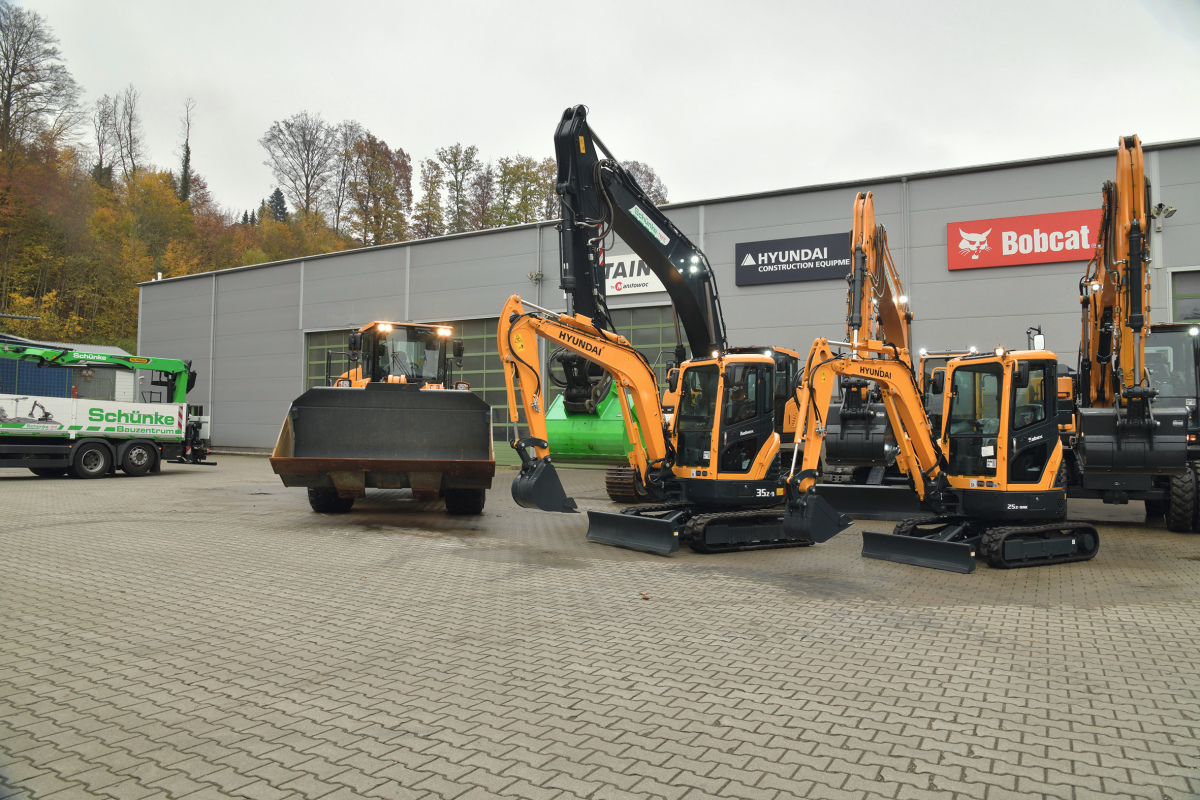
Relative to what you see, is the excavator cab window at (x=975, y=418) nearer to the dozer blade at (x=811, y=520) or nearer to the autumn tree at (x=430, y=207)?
the dozer blade at (x=811, y=520)

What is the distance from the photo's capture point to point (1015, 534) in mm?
8188

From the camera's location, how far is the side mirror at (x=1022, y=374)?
8.50 meters

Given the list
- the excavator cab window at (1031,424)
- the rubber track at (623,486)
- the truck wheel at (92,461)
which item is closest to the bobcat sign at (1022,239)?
the excavator cab window at (1031,424)

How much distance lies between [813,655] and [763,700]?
950mm

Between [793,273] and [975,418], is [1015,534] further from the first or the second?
[793,273]

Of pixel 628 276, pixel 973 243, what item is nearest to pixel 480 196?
pixel 628 276

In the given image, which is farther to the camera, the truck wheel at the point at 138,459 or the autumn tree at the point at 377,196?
the autumn tree at the point at 377,196

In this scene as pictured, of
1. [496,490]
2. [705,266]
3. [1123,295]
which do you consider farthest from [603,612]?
[496,490]

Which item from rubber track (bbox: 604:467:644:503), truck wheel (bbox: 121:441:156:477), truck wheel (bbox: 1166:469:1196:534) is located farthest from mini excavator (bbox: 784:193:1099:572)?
truck wheel (bbox: 121:441:156:477)

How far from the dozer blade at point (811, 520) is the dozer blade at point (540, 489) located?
7.92ft

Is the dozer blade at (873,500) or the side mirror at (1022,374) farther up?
the side mirror at (1022,374)

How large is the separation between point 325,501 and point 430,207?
28742 millimetres

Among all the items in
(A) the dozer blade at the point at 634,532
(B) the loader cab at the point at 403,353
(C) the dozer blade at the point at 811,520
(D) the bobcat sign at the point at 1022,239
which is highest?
(D) the bobcat sign at the point at 1022,239

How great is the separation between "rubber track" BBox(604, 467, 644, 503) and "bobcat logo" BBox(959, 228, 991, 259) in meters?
10.2
